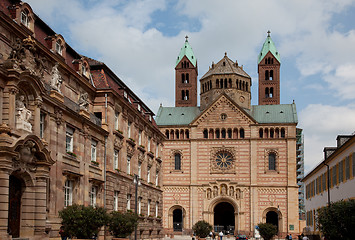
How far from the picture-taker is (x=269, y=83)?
98.0 metres

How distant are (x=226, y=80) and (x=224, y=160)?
591 inches

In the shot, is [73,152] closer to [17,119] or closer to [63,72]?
[63,72]

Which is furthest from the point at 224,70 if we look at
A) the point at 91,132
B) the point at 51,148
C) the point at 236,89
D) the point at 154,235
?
the point at 51,148

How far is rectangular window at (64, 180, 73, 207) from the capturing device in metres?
33.0

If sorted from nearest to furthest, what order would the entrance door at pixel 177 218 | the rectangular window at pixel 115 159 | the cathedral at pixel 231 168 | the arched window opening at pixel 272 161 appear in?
1. the rectangular window at pixel 115 159
2. the cathedral at pixel 231 168
3. the arched window opening at pixel 272 161
4. the entrance door at pixel 177 218

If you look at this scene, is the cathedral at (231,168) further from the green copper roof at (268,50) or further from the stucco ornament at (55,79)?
the stucco ornament at (55,79)

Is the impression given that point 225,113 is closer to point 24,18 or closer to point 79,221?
point 79,221

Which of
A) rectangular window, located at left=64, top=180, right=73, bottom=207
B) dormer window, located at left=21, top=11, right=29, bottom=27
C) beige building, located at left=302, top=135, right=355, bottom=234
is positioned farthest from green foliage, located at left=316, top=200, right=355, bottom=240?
dormer window, located at left=21, top=11, right=29, bottom=27

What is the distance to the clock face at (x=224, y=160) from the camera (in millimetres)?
86562

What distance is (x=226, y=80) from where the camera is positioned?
3681 inches

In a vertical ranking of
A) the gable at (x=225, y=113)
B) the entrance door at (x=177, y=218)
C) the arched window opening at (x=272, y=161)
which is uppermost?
the gable at (x=225, y=113)

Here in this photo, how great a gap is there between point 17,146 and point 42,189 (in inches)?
136

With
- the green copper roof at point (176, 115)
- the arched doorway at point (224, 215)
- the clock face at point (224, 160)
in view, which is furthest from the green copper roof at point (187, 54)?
the arched doorway at point (224, 215)

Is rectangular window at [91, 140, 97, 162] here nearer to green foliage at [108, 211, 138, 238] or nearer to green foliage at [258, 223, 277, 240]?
green foliage at [108, 211, 138, 238]
